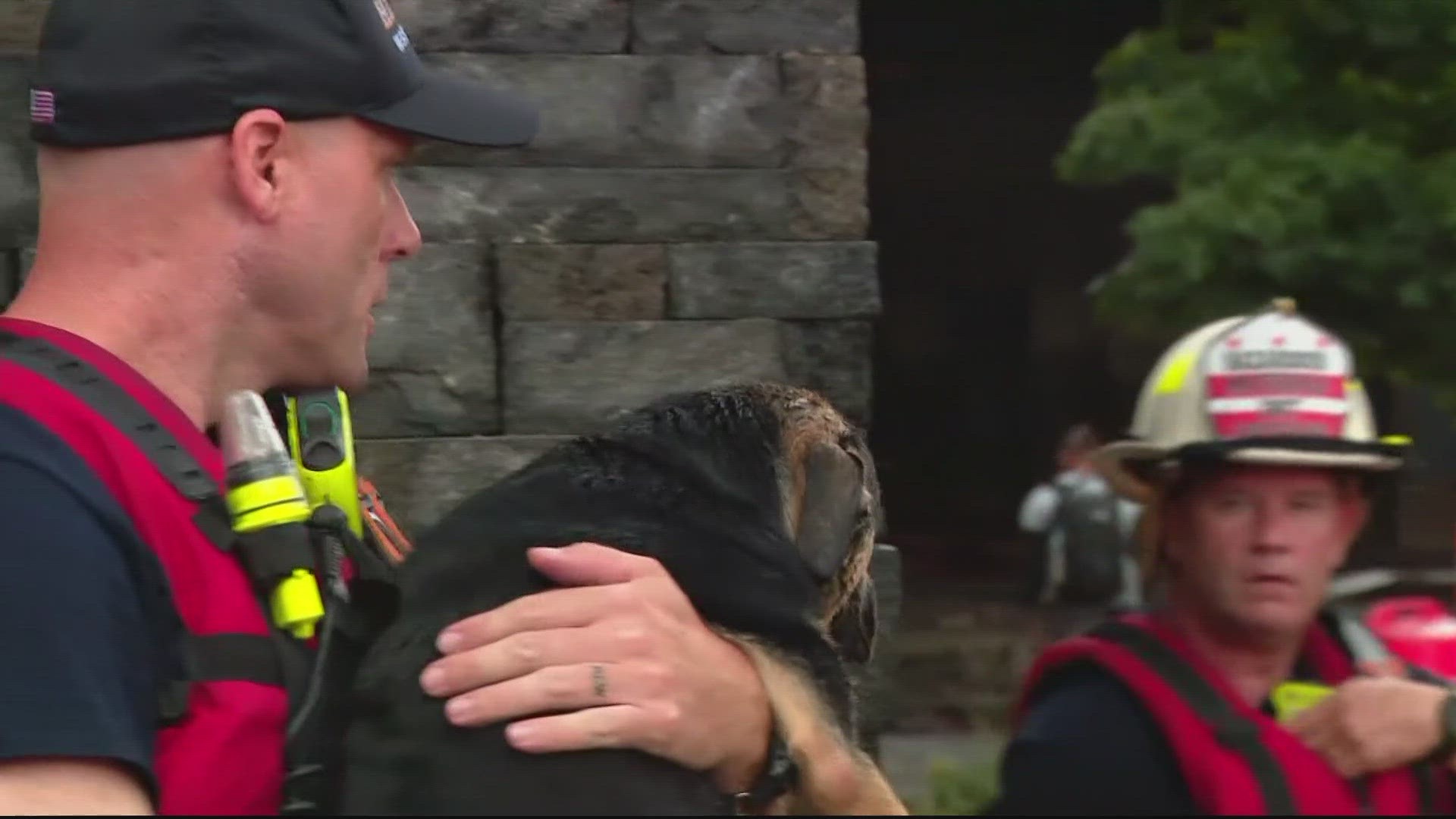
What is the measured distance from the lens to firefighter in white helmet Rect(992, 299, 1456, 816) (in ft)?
4.64

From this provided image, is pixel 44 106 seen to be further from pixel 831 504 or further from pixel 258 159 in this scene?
pixel 831 504

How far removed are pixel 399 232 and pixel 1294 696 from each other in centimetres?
106

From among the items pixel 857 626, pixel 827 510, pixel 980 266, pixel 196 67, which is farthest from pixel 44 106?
pixel 980 266

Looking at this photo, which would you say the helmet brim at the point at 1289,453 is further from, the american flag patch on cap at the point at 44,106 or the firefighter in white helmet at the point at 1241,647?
the american flag patch on cap at the point at 44,106

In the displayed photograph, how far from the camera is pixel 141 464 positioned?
5.41 ft

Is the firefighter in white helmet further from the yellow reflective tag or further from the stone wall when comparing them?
the stone wall

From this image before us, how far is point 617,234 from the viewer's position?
12.0 feet

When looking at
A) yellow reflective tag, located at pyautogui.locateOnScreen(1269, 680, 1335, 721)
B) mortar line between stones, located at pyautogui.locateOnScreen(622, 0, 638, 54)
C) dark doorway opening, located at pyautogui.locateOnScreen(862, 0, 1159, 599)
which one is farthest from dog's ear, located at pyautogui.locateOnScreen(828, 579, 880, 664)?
dark doorway opening, located at pyautogui.locateOnScreen(862, 0, 1159, 599)

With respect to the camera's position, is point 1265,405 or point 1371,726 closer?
point 1371,726

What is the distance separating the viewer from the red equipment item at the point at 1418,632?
1592 millimetres

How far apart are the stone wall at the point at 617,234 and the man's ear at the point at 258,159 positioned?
5.63 ft

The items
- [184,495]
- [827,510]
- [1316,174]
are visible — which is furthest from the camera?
[1316,174]

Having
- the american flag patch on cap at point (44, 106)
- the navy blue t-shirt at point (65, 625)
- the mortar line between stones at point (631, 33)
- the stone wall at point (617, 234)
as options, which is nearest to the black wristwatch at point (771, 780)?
the navy blue t-shirt at point (65, 625)

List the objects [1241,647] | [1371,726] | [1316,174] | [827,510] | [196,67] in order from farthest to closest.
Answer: [1316,174], [827,510], [196,67], [1241,647], [1371,726]
